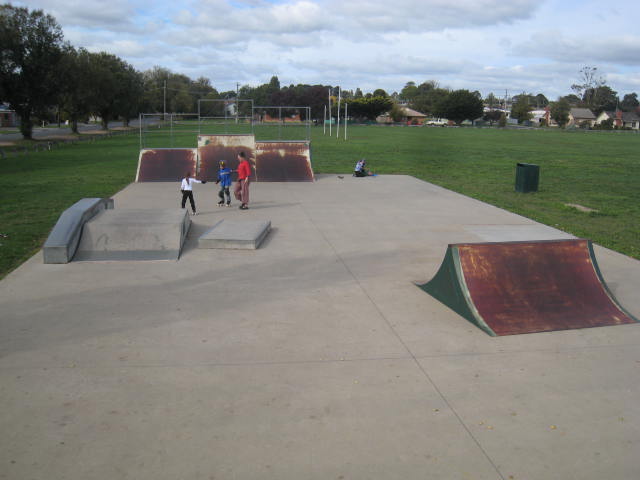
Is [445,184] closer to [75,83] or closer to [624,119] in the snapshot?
[75,83]

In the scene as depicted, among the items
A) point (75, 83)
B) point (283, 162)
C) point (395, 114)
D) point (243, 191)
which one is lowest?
point (243, 191)

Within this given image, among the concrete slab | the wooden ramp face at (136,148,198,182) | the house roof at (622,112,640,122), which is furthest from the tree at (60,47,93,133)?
the house roof at (622,112,640,122)

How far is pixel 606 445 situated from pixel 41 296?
24.2 feet

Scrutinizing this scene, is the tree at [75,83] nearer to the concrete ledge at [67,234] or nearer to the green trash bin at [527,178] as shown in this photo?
the green trash bin at [527,178]

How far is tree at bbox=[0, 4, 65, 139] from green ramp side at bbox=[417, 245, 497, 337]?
149ft

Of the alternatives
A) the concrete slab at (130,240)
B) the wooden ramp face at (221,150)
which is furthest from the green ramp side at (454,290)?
the wooden ramp face at (221,150)

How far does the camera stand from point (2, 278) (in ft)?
29.9

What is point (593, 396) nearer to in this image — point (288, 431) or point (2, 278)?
point (288, 431)

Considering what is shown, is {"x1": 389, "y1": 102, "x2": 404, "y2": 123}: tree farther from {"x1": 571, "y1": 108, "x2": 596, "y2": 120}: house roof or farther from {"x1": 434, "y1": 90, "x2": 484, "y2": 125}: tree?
{"x1": 571, "y1": 108, "x2": 596, "y2": 120}: house roof

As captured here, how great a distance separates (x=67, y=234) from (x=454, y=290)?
689cm

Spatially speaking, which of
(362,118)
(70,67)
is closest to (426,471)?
(70,67)

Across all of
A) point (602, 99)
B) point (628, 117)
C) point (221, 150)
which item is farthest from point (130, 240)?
point (602, 99)

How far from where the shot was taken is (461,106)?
12662 centimetres

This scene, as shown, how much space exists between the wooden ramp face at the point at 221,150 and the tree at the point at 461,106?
110845 mm
